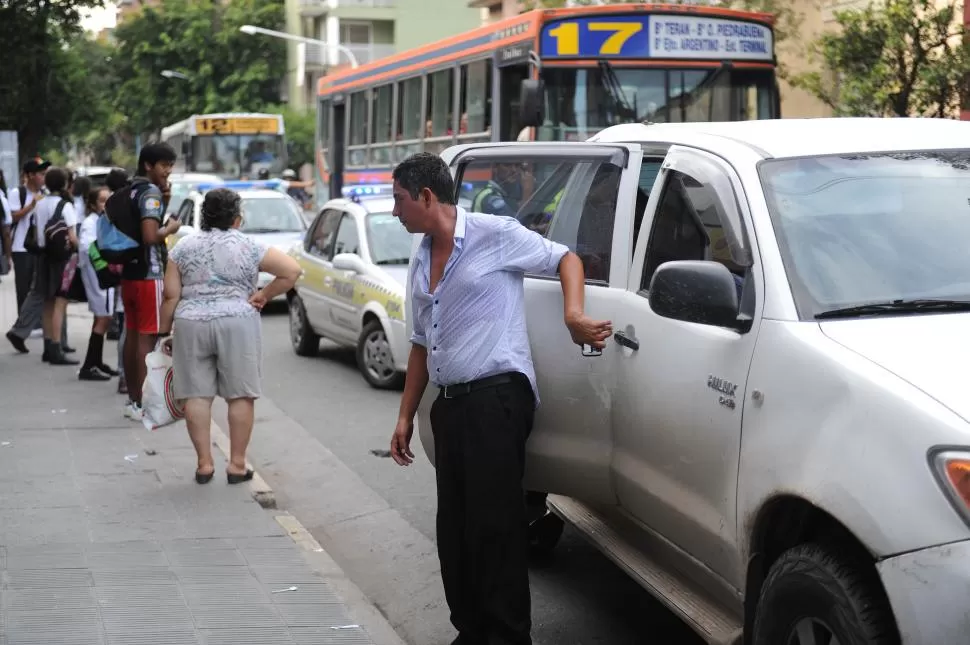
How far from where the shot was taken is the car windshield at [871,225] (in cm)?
400

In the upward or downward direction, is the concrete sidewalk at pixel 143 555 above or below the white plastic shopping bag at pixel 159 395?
below

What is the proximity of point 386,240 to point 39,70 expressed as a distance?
22.6 meters

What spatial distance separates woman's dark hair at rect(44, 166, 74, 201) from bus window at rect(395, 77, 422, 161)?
22.7 feet

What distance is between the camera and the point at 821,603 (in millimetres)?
3469

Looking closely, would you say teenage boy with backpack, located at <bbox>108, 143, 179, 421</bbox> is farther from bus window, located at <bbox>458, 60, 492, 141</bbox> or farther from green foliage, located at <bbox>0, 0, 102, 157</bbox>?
green foliage, located at <bbox>0, 0, 102, 157</bbox>

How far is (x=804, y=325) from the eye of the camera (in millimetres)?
3816

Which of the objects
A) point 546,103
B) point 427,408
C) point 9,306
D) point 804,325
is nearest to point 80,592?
point 427,408

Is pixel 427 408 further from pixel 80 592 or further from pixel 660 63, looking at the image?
pixel 660 63

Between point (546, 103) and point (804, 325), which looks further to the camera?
point (546, 103)

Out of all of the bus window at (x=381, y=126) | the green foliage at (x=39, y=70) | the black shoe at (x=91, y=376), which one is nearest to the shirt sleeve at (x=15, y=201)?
the black shoe at (x=91, y=376)

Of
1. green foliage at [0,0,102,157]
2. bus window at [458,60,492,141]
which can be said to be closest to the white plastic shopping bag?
bus window at [458,60,492,141]

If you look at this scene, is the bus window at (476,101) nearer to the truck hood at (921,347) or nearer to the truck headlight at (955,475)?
the truck hood at (921,347)

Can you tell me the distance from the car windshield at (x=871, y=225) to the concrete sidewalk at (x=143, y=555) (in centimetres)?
216

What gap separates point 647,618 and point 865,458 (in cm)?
253
